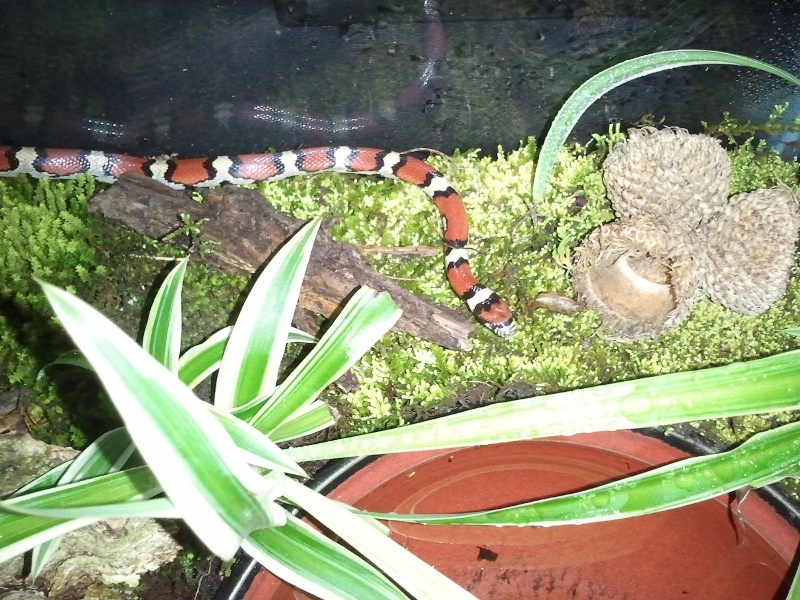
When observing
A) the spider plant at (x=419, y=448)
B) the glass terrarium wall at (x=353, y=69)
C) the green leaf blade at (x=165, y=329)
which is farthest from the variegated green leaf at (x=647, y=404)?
the glass terrarium wall at (x=353, y=69)

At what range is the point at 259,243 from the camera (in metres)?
2.13

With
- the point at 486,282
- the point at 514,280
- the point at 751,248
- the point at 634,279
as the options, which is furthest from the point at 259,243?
the point at 751,248

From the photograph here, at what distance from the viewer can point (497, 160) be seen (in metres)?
2.78

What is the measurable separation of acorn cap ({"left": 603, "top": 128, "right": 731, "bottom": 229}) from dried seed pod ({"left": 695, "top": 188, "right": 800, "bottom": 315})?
87 mm

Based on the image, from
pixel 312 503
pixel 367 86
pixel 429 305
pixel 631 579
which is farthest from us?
pixel 367 86

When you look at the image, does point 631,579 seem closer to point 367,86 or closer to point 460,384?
point 460,384

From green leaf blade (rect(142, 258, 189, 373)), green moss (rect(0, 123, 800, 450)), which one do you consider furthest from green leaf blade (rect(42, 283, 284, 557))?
green moss (rect(0, 123, 800, 450))

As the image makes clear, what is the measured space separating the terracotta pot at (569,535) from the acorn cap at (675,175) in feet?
2.58

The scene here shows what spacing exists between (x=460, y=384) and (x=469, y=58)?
1.48 meters

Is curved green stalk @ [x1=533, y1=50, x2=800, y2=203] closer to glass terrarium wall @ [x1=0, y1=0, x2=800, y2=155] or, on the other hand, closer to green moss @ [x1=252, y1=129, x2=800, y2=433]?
green moss @ [x1=252, y1=129, x2=800, y2=433]

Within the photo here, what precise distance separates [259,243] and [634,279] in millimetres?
1373

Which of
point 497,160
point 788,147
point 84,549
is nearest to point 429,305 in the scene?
point 497,160

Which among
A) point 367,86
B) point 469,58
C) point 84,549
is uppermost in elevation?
point 469,58

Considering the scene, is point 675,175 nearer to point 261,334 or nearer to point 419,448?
point 419,448
